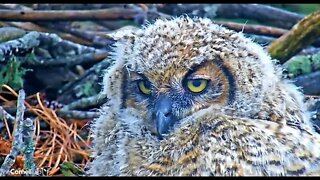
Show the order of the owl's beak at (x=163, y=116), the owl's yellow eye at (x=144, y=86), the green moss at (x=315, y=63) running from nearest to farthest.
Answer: the owl's beak at (x=163, y=116) → the owl's yellow eye at (x=144, y=86) → the green moss at (x=315, y=63)

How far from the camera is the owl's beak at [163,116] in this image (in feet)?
9.86

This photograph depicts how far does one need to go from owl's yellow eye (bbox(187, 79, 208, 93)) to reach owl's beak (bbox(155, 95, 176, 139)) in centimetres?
11

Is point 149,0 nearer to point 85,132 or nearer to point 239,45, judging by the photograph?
point 85,132

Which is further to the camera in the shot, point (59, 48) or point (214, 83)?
point (59, 48)

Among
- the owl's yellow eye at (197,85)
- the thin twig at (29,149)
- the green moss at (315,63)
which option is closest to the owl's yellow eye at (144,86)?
the owl's yellow eye at (197,85)

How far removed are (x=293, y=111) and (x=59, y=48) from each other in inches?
62.0

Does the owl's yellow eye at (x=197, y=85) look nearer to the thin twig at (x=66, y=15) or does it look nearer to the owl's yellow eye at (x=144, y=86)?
the owl's yellow eye at (x=144, y=86)

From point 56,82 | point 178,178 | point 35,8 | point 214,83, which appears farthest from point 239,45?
point 35,8

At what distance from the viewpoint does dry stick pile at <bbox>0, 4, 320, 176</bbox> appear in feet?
12.6

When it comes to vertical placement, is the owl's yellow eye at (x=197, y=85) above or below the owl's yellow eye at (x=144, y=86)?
above

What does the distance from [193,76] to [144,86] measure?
0.83ft

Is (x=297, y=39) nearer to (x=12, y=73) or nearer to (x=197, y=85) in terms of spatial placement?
(x=197, y=85)

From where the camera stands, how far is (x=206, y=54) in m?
3.00

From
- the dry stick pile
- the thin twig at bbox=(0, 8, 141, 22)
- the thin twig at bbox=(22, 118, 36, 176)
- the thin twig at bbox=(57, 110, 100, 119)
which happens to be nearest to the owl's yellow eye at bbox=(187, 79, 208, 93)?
the thin twig at bbox=(22, 118, 36, 176)
